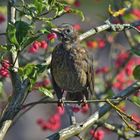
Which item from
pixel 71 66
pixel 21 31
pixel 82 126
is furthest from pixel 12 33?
pixel 71 66

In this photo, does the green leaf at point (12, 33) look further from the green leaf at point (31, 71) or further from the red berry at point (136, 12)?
the red berry at point (136, 12)

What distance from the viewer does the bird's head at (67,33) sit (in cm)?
482

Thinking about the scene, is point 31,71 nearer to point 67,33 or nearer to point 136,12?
point 67,33

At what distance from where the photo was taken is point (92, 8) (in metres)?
7.13

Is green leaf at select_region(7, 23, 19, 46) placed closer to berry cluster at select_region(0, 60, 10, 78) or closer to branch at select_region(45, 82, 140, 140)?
berry cluster at select_region(0, 60, 10, 78)

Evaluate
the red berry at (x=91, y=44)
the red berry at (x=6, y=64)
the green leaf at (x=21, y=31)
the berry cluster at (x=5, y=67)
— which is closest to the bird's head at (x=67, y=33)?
the red berry at (x=91, y=44)

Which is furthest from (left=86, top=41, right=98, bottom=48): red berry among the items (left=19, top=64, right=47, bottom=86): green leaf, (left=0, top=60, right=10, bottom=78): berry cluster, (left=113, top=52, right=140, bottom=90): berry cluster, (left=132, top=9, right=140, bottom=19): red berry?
(left=19, top=64, right=47, bottom=86): green leaf

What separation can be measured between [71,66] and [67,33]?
28 centimetres

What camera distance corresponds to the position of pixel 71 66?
5.05m

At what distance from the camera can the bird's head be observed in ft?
15.8

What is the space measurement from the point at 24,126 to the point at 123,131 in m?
6.72

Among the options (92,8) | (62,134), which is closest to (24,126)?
(92,8)

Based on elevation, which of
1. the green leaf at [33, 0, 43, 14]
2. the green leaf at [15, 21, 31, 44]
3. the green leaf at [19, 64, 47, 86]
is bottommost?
the green leaf at [19, 64, 47, 86]

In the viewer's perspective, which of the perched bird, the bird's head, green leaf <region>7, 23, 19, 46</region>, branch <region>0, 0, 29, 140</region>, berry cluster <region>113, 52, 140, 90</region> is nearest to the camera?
green leaf <region>7, 23, 19, 46</region>
